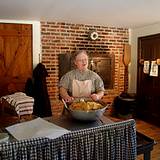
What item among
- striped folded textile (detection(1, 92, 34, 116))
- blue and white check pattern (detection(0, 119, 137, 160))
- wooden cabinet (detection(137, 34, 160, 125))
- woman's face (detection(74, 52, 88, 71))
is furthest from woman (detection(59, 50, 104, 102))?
wooden cabinet (detection(137, 34, 160, 125))

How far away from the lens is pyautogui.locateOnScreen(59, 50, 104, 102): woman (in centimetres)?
249

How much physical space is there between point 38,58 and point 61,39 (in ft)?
1.96

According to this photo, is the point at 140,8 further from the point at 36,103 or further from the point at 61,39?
the point at 36,103

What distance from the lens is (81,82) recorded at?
2.54 metres

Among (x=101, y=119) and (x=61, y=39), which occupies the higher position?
(x=61, y=39)

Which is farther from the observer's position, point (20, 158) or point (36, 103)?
point (36, 103)

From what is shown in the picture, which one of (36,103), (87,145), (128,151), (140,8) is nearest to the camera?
(87,145)

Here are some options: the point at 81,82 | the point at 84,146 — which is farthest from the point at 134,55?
the point at 84,146

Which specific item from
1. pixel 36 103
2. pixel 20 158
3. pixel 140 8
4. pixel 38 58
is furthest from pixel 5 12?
pixel 20 158

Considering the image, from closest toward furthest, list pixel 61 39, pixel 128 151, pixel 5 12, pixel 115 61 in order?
pixel 128 151 < pixel 5 12 < pixel 61 39 < pixel 115 61

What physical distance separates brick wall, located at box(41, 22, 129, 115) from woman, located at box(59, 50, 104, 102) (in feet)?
6.89

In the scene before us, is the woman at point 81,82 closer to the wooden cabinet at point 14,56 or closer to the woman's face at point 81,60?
the woman's face at point 81,60

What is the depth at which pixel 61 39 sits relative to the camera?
15.4 feet

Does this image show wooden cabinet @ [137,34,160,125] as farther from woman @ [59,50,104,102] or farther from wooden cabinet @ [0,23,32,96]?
woman @ [59,50,104,102]
